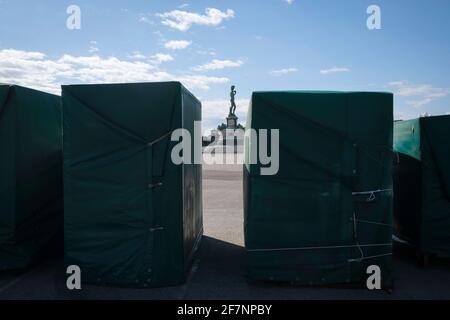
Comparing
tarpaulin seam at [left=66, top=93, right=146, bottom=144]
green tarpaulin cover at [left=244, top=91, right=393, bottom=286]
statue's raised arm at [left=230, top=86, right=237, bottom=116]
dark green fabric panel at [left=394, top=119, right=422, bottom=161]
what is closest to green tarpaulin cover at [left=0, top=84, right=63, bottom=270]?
tarpaulin seam at [left=66, top=93, right=146, bottom=144]

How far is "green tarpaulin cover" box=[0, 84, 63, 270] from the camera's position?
547cm

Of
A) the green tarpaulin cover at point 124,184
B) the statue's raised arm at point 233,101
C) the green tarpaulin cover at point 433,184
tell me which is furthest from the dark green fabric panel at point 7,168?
the statue's raised arm at point 233,101

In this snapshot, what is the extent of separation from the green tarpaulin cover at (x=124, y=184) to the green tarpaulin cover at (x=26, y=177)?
0.94 m

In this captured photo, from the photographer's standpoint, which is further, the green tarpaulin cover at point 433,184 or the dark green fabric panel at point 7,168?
the green tarpaulin cover at point 433,184

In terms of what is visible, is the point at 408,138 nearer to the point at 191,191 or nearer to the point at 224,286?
the point at 191,191

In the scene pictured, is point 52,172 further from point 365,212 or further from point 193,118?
point 365,212

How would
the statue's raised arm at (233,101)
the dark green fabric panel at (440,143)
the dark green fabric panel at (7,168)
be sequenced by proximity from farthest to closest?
the statue's raised arm at (233,101) → the dark green fabric panel at (440,143) → the dark green fabric panel at (7,168)

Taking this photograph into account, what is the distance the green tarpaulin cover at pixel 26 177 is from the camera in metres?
5.47

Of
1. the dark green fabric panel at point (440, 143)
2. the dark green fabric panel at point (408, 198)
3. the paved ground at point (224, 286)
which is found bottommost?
the paved ground at point (224, 286)

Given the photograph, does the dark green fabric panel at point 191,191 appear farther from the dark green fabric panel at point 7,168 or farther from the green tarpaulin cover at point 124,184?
the dark green fabric panel at point 7,168

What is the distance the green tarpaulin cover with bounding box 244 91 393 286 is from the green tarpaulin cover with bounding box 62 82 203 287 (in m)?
1.10

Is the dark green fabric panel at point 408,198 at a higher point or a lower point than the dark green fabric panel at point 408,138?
lower

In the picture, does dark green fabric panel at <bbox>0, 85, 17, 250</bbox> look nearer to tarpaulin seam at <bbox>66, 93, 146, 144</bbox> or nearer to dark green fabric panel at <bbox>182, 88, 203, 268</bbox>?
tarpaulin seam at <bbox>66, 93, 146, 144</bbox>

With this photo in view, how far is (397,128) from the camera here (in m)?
7.11
